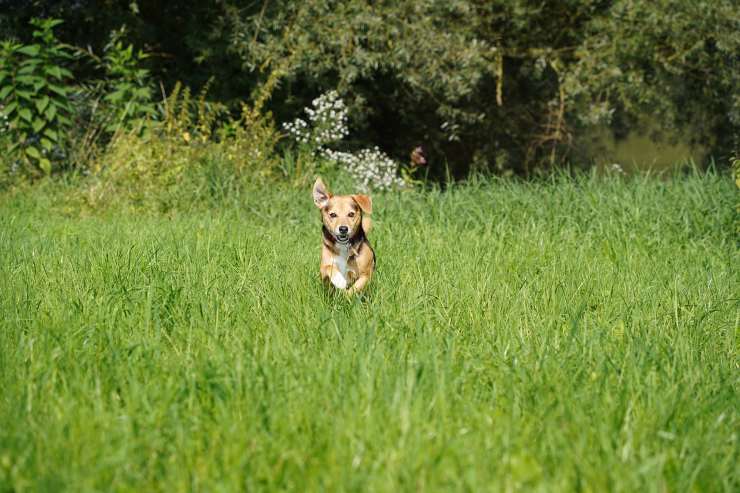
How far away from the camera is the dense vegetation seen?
11.3 metres

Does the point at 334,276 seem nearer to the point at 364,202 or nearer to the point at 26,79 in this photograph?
the point at 364,202

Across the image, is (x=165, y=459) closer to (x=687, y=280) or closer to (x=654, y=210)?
(x=687, y=280)

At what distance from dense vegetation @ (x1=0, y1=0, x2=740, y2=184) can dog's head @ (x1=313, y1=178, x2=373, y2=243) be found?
5.22 meters

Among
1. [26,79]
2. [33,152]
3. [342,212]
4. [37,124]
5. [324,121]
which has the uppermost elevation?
[26,79]

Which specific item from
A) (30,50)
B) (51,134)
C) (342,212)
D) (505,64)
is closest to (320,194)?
(342,212)

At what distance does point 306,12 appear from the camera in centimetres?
1232

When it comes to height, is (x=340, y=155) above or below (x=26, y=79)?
below

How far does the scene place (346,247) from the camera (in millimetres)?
5207

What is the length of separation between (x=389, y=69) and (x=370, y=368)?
1097 cm

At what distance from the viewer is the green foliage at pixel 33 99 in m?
10.2

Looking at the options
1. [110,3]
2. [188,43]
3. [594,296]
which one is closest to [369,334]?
[594,296]

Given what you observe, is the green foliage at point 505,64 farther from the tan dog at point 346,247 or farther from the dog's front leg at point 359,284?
the dog's front leg at point 359,284

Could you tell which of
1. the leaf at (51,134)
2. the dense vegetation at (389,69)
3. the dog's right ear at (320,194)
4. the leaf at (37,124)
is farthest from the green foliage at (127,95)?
the dog's right ear at (320,194)

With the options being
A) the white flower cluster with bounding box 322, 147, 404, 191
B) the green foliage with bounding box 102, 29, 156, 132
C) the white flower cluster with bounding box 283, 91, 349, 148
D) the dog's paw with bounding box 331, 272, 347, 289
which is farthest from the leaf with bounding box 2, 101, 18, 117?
the dog's paw with bounding box 331, 272, 347, 289
